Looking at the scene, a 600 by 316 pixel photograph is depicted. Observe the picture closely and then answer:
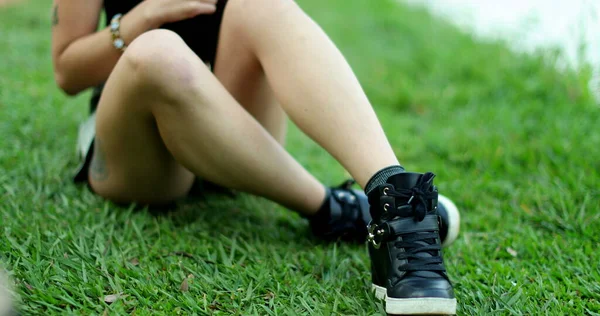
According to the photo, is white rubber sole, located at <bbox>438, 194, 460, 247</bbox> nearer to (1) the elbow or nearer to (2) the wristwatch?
(2) the wristwatch

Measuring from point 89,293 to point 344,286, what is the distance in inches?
19.2

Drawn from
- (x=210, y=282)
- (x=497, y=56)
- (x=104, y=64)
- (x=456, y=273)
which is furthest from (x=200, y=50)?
(x=497, y=56)

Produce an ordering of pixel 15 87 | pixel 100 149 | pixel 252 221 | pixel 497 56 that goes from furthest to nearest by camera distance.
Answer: pixel 497 56 < pixel 15 87 < pixel 252 221 < pixel 100 149

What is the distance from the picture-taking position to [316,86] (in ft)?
3.74

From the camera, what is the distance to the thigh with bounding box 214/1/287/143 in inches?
51.1

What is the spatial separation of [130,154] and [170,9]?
33 centimetres

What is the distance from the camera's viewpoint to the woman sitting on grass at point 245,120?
3.44 ft

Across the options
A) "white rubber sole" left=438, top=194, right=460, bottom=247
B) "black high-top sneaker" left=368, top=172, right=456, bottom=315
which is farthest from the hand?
"white rubber sole" left=438, top=194, right=460, bottom=247

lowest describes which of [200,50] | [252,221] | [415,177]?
[252,221]

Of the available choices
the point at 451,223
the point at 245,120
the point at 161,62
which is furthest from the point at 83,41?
the point at 451,223

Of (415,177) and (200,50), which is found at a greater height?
(200,50)

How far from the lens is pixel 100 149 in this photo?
1.36 meters

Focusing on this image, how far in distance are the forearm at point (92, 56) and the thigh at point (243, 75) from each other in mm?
166

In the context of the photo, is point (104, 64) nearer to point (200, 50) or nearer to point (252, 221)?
point (200, 50)
